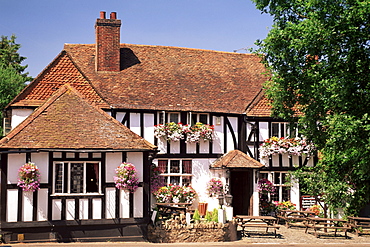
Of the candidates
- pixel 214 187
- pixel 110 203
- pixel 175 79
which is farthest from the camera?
pixel 175 79

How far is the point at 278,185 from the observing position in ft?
78.2

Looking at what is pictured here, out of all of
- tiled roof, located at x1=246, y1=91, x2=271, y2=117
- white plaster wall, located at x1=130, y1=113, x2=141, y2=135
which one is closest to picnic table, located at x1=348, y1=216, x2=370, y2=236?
tiled roof, located at x1=246, y1=91, x2=271, y2=117

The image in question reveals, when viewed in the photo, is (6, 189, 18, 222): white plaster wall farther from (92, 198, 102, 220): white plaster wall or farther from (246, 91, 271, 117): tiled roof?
(246, 91, 271, 117): tiled roof

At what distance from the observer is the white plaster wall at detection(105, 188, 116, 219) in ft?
55.4

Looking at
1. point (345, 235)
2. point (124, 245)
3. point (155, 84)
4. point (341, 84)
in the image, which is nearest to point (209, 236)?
point (124, 245)

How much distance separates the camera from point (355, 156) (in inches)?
643

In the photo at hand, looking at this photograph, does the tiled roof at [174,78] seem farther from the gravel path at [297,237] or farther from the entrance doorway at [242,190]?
the gravel path at [297,237]

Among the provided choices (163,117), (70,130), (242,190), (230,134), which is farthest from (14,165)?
(242,190)

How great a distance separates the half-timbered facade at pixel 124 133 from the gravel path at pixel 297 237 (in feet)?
9.42

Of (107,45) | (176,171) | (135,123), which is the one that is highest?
(107,45)

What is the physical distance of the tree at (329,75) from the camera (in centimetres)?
1620

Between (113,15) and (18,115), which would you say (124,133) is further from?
(113,15)

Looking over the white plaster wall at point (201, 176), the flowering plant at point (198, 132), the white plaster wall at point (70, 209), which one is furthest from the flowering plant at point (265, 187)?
the white plaster wall at point (70, 209)

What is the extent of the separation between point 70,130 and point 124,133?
1.81 meters
